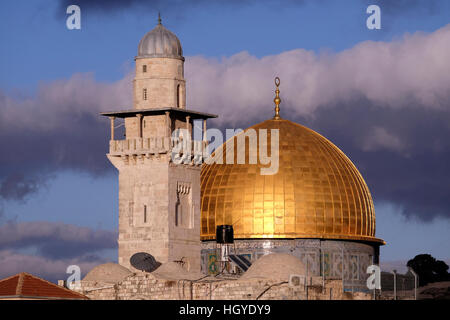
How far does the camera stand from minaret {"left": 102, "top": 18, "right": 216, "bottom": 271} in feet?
283

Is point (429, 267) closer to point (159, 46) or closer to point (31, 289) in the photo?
Result: point (159, 46)

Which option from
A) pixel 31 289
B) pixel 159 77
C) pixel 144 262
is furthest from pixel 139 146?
pixel 31 289

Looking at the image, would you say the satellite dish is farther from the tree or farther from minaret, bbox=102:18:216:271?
the tree

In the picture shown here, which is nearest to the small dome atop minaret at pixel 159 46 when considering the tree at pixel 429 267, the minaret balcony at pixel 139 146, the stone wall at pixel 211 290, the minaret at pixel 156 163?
the minaret at pixel 156 163

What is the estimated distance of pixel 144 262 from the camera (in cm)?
8419

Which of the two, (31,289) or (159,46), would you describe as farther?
(159,46)

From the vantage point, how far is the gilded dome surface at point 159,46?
286ft

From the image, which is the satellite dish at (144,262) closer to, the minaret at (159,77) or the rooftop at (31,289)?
the rooftop at (31,289)

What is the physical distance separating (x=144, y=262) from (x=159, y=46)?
1021 centimetres

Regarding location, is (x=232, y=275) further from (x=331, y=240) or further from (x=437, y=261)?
(x=437, y=261)

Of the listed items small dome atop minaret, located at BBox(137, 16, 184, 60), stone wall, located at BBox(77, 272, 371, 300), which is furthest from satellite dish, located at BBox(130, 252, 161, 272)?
small dome atop minaret, located at BBox(137, 16, 184, 60)

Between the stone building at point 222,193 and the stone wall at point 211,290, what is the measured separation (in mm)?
2603

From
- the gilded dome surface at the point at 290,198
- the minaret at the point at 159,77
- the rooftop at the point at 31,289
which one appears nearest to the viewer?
the rooftop at the point at 31,289

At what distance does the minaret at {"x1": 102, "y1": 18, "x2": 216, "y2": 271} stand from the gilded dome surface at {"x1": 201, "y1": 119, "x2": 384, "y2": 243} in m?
3.81
